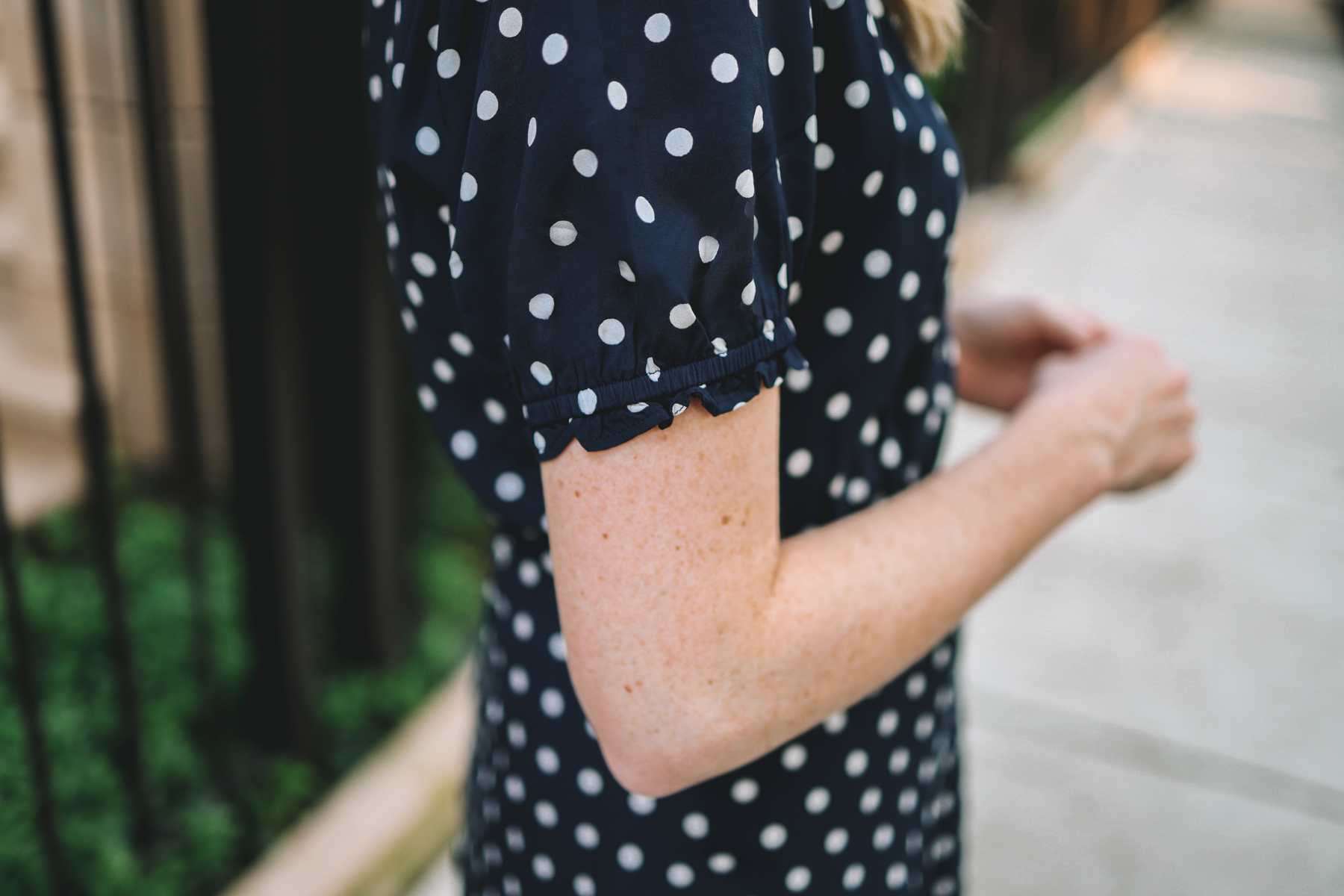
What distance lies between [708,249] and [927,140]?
0.24 meters

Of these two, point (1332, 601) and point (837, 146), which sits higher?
point (837, 146)

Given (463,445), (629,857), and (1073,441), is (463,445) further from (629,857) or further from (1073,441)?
(1073,441)

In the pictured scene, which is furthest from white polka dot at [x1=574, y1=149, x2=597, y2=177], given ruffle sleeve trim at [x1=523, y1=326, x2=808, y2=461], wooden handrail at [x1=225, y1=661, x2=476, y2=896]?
wooden handrail at [x1=225, y1=661, x2=476, y2=896]

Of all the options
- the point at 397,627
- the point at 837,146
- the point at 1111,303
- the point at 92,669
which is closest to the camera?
the point at 837,146

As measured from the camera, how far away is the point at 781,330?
0.66m

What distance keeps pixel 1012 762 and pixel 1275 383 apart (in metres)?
2.65

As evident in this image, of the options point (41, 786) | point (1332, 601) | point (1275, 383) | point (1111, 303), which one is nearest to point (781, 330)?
point (41, 786)

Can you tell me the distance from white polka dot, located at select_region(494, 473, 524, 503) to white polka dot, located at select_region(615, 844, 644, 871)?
331 mm

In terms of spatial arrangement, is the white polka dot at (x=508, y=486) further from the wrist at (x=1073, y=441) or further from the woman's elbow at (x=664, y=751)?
the wrist at (x=1073, y=441)

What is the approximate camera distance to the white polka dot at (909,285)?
0.79 meters

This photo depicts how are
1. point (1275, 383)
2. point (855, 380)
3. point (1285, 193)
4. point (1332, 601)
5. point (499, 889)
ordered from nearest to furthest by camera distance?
point (855, 380) < point (499, 889) < point (1332, 601) < point (1275, 383) < point (1285, 193)

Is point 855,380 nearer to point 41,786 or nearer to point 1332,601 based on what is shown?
point 41,786

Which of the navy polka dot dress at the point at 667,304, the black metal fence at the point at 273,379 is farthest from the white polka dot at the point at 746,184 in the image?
the black metal fence at the point at 273,379

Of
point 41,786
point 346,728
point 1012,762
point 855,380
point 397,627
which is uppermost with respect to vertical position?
point 855,380
